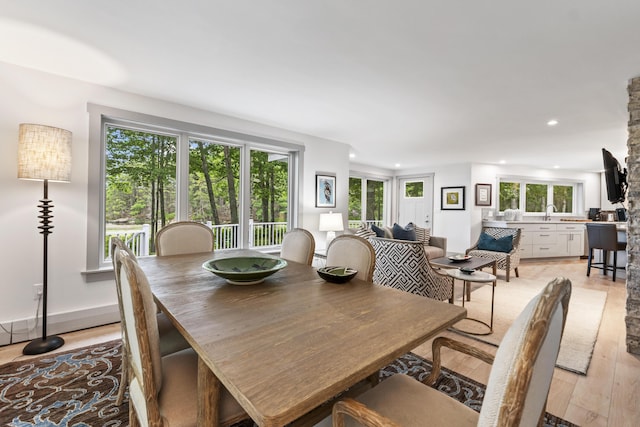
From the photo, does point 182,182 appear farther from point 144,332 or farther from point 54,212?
point 144,332

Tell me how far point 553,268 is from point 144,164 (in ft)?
23.5

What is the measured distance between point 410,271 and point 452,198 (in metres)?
4.42

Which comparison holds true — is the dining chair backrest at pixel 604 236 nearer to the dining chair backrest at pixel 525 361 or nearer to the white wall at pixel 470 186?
the white wall at pixel 470 186

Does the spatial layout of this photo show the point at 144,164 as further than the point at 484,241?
No

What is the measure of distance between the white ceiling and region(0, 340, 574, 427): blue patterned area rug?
7.43ft

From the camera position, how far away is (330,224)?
4.30m

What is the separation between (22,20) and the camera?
1765 millimetres

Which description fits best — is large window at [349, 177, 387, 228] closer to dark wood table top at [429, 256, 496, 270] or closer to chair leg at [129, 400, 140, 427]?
dark wood table top at [429, 256, 496, 270]

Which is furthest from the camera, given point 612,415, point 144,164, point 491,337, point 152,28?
point 144,164

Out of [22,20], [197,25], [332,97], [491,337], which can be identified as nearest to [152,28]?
[197,25]

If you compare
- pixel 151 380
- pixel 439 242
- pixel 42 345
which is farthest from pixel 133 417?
pixel 439 242

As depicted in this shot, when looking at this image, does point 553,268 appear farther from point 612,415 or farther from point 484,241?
point 612,415

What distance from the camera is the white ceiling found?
165 cm

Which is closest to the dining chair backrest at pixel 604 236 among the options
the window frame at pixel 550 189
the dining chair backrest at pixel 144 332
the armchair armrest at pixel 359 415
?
the window frame at pixel 550 189
